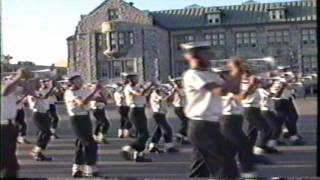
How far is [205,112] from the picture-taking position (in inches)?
155

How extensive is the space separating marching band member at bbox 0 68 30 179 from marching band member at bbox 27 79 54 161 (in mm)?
240

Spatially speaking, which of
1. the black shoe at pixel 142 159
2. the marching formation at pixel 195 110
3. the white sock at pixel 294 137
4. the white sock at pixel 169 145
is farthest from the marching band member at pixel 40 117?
the white sock at pixel 294 137

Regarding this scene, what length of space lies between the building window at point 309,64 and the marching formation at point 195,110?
0.11m

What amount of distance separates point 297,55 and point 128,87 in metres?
1.23

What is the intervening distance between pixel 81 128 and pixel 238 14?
5.20 ft

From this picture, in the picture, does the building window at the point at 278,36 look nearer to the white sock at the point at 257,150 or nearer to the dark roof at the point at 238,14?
the dark roof at the point at 238,14

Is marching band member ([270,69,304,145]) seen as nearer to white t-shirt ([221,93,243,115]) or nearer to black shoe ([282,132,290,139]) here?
black shoe ([282,132,290,139])

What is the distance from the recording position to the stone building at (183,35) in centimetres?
400

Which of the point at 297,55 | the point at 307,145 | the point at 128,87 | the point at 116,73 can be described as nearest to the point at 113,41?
the point at 116,73

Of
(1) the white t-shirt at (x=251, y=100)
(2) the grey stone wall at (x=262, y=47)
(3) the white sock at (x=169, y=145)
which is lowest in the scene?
(3) the white sock at (x=169, y=145)

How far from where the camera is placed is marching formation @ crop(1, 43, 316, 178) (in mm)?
3947

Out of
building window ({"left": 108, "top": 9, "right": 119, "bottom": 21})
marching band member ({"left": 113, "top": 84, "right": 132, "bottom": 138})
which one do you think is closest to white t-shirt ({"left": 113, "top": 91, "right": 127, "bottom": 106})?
marching band member ({"left": 113, "top": 84, "right": 132, "bottom": 138})

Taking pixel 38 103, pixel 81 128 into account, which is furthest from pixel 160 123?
pixel 38 103

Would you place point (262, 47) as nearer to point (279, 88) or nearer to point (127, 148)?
point (279, 88)
